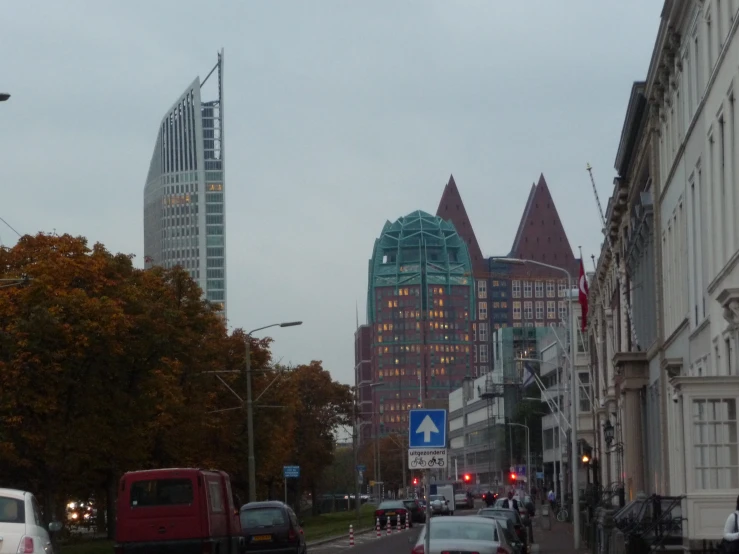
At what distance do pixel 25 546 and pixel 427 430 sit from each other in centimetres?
624

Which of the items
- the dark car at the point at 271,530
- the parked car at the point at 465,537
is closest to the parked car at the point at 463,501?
the dark car at the point at 271,530

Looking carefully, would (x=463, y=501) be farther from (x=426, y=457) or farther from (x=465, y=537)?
(x=426, y=457)

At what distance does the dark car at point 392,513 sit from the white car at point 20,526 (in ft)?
171

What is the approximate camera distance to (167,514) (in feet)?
101

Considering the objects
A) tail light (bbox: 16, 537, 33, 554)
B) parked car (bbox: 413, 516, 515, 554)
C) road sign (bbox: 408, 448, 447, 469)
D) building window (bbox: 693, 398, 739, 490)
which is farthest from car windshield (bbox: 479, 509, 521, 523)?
tail light (bbox: 16, 537, 33, 554)

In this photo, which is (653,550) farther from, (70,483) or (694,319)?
(70,483)

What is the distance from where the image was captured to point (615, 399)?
66.1 m

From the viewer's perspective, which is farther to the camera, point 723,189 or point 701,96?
point 701,96

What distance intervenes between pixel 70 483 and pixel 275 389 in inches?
811

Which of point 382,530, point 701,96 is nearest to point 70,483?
point 382,530

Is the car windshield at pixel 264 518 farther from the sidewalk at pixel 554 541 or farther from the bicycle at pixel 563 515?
the bicycle at pixel 563 515

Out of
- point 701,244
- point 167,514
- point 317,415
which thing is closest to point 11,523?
point 167,514

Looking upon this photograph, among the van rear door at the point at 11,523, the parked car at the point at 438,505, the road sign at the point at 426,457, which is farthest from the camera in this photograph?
the parked car at the point at 438,505

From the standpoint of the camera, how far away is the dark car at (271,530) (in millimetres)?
37156
